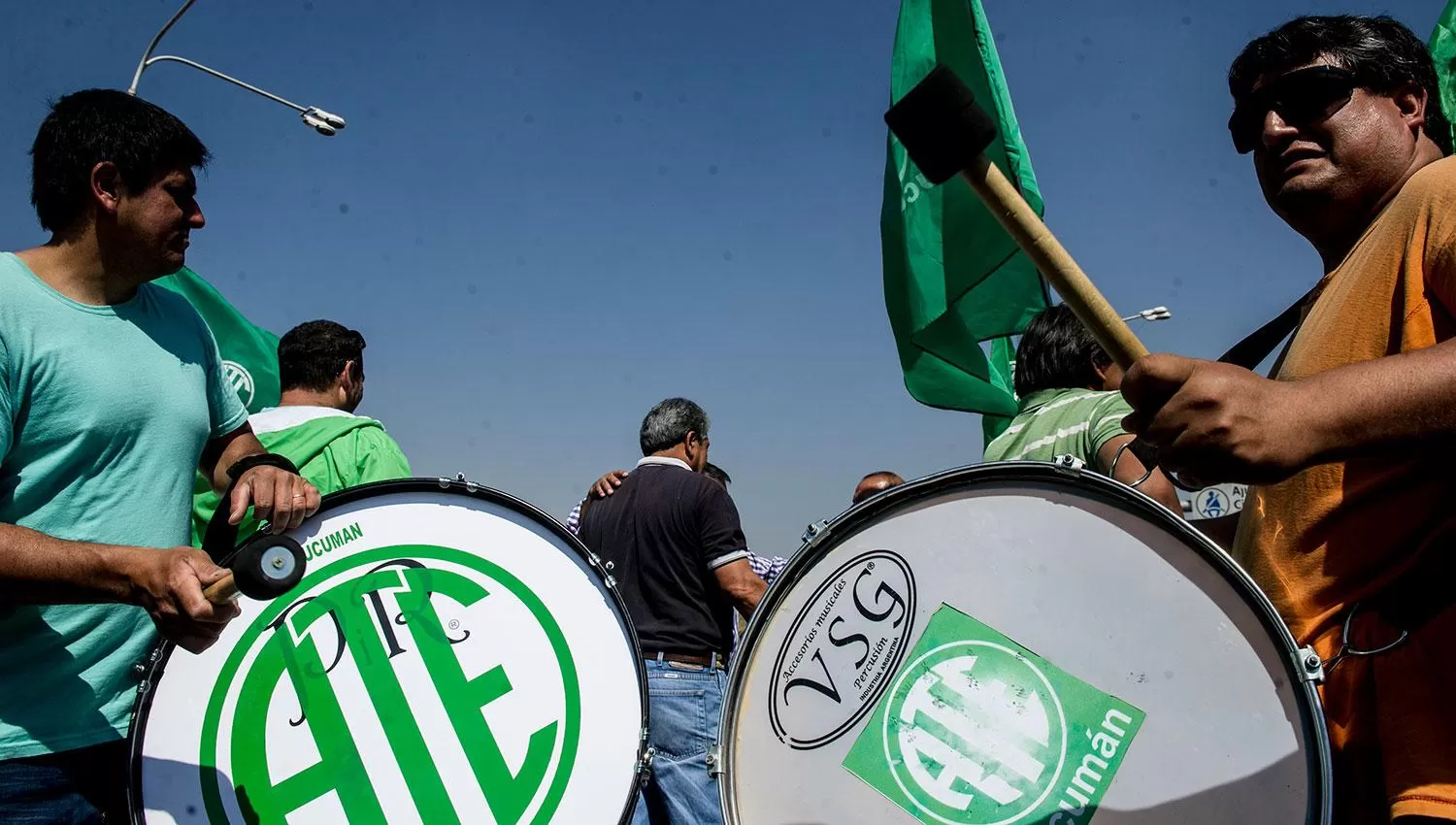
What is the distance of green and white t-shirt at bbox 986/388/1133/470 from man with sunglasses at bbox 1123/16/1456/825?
101cm

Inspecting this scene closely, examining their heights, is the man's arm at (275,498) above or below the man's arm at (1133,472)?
above

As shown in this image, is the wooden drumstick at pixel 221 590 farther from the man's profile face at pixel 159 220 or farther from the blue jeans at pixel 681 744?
the blue jeans at pixel 681 744

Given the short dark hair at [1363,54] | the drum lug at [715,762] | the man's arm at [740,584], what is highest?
the short dark hair at [1363,54]

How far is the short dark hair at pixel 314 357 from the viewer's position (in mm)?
3590

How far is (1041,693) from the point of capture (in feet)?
4.69

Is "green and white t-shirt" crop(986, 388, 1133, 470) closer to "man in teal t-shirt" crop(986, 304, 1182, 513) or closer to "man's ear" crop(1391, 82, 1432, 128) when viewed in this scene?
"man in teal t-shirt" crop(986, 304, 1182, 513)

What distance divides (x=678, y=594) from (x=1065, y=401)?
1.74 m

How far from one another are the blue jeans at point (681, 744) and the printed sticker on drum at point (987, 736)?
207 cm

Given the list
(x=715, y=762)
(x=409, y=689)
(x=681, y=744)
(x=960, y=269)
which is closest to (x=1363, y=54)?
(x=715, y=762)

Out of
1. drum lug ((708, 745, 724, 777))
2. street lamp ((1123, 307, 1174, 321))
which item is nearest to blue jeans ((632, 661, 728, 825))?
drum lug ((708, 745, 724, 777))

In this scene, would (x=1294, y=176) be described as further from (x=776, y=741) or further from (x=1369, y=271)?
(x=776, y=741)

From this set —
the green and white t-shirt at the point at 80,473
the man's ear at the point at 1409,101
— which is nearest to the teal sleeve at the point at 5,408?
the green and white t-shirt at the point at 80,473

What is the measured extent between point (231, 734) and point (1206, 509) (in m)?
8.24

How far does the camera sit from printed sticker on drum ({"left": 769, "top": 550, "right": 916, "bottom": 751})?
1.58m
